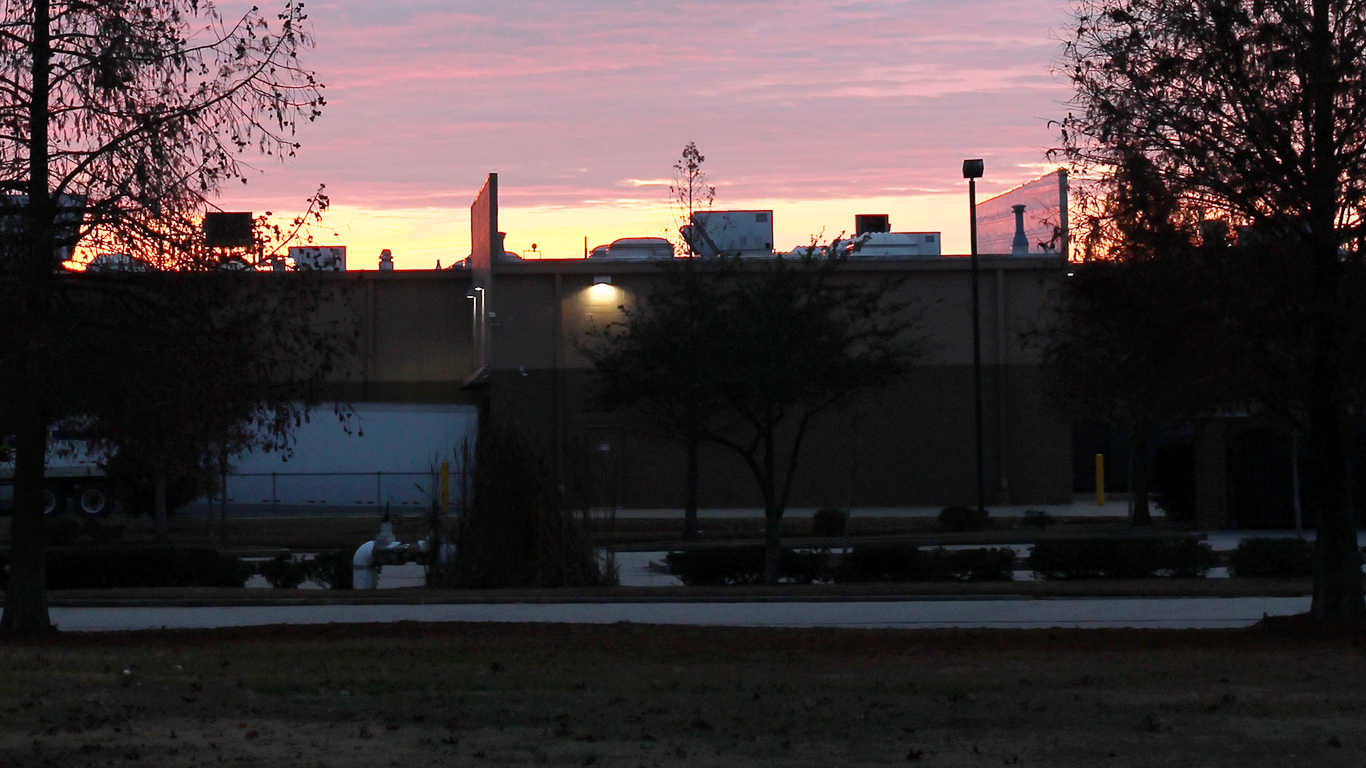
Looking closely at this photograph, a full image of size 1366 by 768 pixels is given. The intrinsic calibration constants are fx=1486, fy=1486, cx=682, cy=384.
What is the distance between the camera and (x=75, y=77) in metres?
13.5

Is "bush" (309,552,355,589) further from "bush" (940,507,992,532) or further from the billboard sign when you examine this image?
the billboard sign

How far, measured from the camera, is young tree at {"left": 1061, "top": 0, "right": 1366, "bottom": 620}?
1253 cm

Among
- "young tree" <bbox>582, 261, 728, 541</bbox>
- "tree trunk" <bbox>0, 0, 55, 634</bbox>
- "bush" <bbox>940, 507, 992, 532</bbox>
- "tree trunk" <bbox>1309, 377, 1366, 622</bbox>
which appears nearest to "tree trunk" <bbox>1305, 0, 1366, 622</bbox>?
"tree trunk" <bbox>1309, 377, 1366, 622</bbox>

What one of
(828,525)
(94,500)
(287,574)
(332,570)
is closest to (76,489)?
(94,500)

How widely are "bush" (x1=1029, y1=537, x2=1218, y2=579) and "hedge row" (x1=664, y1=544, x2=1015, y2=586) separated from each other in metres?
0.61

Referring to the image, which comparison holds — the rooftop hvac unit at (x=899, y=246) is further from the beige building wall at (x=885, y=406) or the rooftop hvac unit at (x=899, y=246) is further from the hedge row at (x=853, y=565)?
the hedge row at (x=853, y=565)

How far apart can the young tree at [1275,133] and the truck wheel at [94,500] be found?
105 feet

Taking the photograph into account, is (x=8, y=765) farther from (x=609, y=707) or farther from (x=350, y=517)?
(x=350, y=517)

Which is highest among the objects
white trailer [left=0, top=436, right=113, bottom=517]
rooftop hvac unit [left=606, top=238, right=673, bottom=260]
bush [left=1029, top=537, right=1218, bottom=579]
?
rooftop hvac unit [left=606, top=238, right=673, bottom=260]

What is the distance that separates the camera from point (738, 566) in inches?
836

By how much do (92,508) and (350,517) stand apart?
680 cm

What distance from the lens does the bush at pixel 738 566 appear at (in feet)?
69.3

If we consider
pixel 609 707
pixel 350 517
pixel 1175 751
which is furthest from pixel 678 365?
pixel 350 517

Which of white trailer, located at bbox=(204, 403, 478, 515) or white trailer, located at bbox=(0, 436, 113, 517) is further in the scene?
white trailer, located at bbox=(204, 403, 478, 515)
